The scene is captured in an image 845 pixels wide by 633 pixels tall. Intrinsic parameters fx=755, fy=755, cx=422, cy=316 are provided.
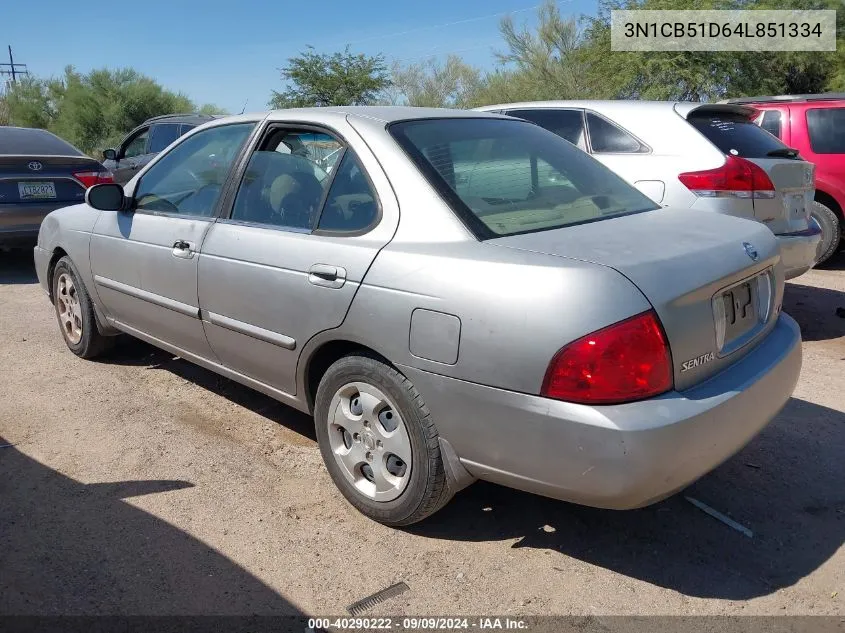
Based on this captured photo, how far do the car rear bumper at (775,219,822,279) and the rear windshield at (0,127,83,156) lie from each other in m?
7.24

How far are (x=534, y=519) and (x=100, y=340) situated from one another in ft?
10.9

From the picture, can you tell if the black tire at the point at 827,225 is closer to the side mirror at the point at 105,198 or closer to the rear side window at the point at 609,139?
the rear side window at the point at 609,139

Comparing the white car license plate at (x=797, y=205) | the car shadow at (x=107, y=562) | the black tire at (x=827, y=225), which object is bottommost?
the car shadow at (x=107, y=562)

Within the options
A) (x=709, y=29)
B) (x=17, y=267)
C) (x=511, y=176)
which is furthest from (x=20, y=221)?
(x=709, y=29)

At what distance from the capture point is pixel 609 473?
7.82 ft

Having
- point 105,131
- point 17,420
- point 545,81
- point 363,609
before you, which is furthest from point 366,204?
point 105,131

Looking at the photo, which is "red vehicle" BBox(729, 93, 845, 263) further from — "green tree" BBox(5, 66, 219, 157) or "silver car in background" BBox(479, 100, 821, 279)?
"green tree" BBox(5, 66, 219, 157)

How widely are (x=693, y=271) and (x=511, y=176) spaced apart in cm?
99

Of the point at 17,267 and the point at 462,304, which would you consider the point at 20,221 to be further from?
the point at 462,304

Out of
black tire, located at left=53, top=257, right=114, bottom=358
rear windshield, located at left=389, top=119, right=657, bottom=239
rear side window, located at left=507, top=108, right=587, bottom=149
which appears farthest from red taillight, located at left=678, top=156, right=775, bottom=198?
black tire, located at left=53, top=257, right=114, bottom=358

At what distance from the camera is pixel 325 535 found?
309 cm

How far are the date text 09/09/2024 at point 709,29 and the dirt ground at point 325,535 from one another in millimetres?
17792

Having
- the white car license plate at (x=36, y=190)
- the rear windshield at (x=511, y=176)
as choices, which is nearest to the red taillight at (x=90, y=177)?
the white car license plate at (x=36, y=190)

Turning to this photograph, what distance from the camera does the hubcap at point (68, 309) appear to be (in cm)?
512
